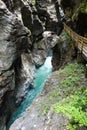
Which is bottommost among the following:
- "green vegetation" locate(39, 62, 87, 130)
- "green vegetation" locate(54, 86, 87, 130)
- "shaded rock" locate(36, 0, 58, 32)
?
"shaded rock" locate(36, 0, 58, 32)

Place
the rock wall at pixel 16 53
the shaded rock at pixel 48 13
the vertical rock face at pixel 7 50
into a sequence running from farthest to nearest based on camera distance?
1. the shaded rock at pixel 48 13
2. the rock wall at pixel 16 53
3. the vertical rock face at pixel 7 50

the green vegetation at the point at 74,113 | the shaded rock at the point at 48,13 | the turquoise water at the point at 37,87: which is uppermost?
the green vegetation at the point at 74,113

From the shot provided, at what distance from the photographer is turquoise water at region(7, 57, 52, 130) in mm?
23528

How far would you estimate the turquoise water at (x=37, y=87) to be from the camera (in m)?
23.5

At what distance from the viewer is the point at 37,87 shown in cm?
2902

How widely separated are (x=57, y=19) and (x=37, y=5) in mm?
6461

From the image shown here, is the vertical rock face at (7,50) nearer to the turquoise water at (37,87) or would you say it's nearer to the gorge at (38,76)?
the gorge at (38,76)

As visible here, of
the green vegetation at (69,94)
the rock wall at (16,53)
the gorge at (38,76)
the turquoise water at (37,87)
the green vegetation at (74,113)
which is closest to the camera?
the green vegetation at (74,113)

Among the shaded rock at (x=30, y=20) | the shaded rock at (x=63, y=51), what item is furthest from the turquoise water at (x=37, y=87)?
the shaded rock at (x=30, y=20)

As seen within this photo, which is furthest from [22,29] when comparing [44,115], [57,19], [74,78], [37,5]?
[57,19]

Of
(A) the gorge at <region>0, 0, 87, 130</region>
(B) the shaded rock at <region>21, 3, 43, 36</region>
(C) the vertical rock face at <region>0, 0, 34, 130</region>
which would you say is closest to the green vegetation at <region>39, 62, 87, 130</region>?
(A) the gorge at <region>0, 0, 87, 130</region>

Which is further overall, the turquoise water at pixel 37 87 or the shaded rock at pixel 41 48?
the shaded rock at pixel 41 48

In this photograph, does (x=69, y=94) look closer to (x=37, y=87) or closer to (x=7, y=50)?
(x=7, y=50)

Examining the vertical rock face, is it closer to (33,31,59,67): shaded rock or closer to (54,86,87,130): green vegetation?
(54,86,87,130): green vegetation
